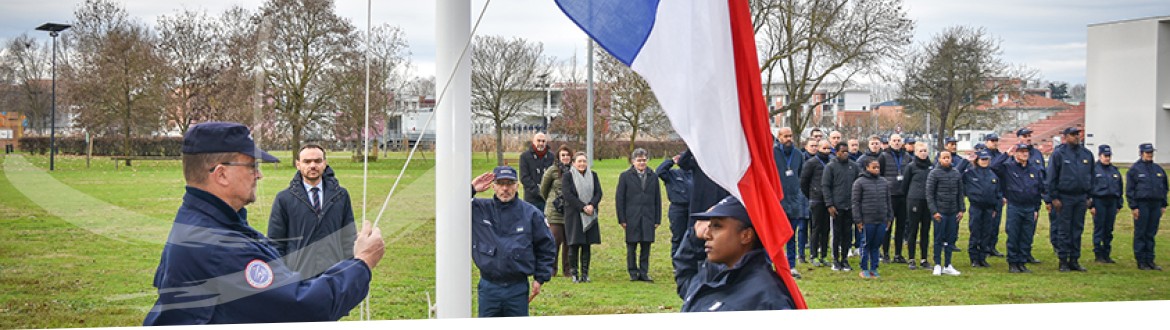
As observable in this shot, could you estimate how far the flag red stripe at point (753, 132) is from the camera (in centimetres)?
217

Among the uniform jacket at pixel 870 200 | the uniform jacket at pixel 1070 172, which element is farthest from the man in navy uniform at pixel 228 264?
the uniform jacket at pixel 1070 172

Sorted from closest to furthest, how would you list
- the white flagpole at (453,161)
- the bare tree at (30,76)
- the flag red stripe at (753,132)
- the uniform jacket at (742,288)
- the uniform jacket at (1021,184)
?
the uniform jacket at (742,288)
the flag red stripe at (753,132)
the white flagpole at (453,161)
the bare tree at (30,76)
the uniform jacket at (1021,184)

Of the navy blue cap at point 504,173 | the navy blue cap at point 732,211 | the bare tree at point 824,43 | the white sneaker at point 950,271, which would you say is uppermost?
the bare tree at point 824,43

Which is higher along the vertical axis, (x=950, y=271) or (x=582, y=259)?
(x=582, y=259)

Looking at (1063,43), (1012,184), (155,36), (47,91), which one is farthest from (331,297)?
(1012,184)

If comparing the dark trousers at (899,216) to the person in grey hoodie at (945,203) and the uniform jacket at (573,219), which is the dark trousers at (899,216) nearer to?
the person in grey hoodie at (945,203)

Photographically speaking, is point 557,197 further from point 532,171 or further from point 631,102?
point 631,102

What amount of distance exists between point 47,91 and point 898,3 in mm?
5713

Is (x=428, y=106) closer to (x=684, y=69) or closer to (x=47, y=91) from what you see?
(x=684, y=69)

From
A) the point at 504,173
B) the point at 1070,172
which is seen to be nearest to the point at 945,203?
the point at 1070,172

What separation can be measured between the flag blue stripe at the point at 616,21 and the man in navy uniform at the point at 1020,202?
4.90 m

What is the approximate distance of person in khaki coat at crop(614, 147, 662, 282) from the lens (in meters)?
5.70

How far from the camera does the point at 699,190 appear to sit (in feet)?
17.3

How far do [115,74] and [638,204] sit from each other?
3282 mm
